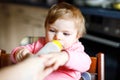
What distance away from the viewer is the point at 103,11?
1.92m

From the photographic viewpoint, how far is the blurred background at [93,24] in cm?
185

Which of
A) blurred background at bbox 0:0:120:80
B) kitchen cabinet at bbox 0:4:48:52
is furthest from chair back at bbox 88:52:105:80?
kitchen cabinet at bbox 0:4:48:52

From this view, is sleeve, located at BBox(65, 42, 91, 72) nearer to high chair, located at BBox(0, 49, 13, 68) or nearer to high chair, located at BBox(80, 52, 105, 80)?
high chair, located at BBox(80, 52, 105, 80)

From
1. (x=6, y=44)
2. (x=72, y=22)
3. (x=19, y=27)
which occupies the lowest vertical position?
(x=6, y=44)

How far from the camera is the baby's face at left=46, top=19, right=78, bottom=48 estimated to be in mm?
717

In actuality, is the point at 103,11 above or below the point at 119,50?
above

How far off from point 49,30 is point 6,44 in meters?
2.91

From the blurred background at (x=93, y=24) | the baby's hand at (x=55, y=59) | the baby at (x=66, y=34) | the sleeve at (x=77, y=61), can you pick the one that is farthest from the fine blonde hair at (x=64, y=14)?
the blurred background at (x=93, y=24)

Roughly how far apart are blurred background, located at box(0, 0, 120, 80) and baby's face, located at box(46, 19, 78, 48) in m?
0.49

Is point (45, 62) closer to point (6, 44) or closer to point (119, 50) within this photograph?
point (119, 50)

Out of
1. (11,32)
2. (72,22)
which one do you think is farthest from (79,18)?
(11,32)

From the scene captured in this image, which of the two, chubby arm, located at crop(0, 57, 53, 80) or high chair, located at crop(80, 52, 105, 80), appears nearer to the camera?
chubby arm, located at crop(0, 57, 53, 80)

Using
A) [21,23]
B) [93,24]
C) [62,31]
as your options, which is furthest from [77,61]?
[21,23]

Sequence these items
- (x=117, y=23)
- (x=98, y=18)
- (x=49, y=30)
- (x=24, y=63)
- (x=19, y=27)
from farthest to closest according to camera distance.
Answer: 1. (x=19, y=27)
2. (x=98, y=18)
3. (x=117, y=23)
4. (x=49, y=30)
5. (x=24, y=63)
